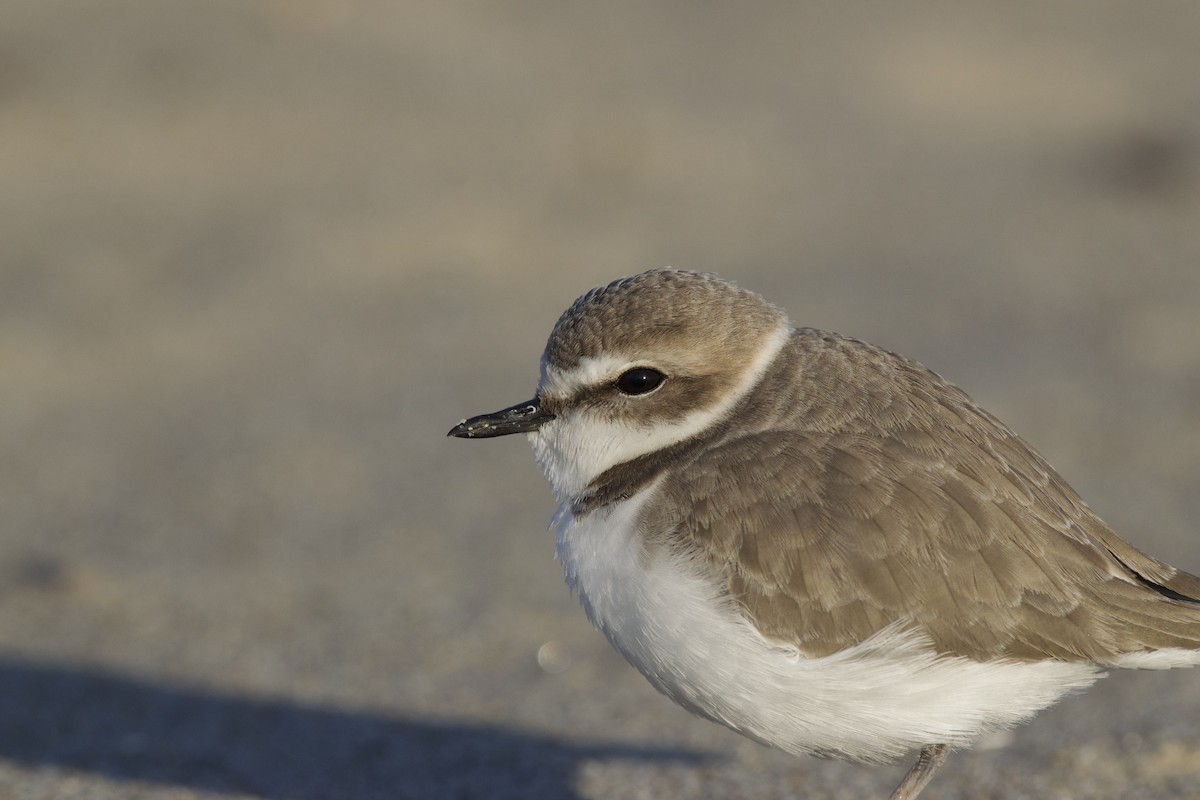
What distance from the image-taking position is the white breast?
3.44 m

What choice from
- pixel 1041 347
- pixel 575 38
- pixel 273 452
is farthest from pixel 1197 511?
pixel 575 38

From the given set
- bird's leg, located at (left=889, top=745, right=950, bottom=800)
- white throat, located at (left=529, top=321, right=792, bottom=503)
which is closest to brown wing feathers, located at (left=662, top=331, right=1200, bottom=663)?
white throat, located at (left=529, top=321, right=792, bottom=503)

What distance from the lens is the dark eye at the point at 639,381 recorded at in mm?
3873

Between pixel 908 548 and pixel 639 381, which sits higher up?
pixel 639 381

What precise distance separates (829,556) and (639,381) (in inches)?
30.0

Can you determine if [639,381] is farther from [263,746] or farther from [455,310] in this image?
[455,310]

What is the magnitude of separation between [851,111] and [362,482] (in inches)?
266

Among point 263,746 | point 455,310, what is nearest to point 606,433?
point 263,746

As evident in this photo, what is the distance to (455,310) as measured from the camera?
9352 mm

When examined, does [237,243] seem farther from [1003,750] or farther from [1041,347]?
[1003,750]

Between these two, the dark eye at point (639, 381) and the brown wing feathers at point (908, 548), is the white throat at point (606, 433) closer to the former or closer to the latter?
the dark eye at point (639, 381)

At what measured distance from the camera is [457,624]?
621 centimetres

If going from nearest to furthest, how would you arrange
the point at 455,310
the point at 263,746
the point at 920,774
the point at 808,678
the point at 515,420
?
the point at 808,678, the point at 920,774, the point at 515,420, the point at 263,746, the point at 455,310

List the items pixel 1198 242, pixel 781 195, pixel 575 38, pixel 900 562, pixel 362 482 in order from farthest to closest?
pixel 575 38, pixel 781 195, pixel 1198 242, pixel 362 482, pixel 900 562
